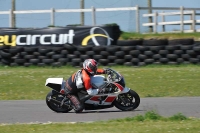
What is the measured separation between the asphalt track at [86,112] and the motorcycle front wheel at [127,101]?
12cm

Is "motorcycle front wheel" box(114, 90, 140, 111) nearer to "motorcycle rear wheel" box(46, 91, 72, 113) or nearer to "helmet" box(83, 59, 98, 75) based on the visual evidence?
"helmet" box(83, 59, 98, 75)

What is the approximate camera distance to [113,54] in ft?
64.9

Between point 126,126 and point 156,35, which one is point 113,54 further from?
point 126,126

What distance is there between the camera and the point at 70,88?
12062 mm

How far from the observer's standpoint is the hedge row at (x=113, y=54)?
1953cm

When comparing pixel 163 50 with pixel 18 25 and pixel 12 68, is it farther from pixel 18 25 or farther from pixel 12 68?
pixel 18 25

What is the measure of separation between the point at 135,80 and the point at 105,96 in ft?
17.1

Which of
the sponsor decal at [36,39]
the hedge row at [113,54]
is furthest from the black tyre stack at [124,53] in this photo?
the sponsor decal at [36,39]

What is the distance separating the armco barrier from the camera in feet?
64.1

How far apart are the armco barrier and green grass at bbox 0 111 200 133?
31.4ft

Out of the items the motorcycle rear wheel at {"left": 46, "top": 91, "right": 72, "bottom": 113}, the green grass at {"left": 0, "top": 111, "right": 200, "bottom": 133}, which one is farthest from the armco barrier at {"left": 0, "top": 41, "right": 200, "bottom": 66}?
the green grass at {"left": 0, "top": 111, "right": 200, "bottom": 133}

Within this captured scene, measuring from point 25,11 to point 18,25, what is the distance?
2.33 feet

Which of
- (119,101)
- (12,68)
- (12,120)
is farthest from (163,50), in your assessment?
(12,120)

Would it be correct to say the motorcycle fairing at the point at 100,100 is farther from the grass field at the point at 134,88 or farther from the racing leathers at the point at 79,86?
the grass field at the point at 134,88
